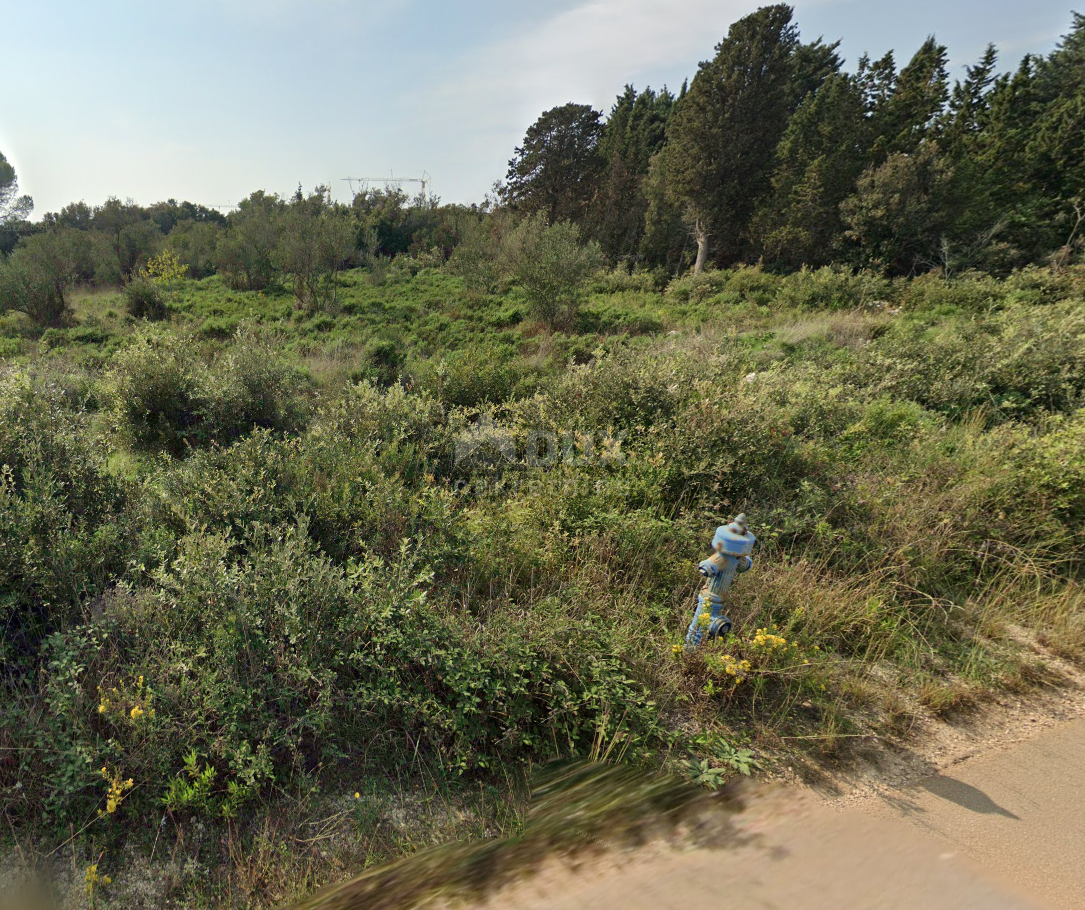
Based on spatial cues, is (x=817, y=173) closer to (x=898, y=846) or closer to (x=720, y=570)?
(x=720, y=570)

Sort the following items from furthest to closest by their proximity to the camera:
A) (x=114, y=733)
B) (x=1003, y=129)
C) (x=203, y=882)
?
(x=1003, y=129) → (x=114, y=733) → (x=203, y=882)

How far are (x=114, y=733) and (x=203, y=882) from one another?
0.79 metres

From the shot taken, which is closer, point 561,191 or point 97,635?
point 97,635

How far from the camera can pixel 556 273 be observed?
15.4 meters

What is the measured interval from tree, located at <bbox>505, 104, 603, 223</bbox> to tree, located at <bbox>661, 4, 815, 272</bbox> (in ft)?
22.2

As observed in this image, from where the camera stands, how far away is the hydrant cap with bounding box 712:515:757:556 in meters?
2.64

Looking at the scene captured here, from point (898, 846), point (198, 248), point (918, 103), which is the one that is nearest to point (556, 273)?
point (898, 846)

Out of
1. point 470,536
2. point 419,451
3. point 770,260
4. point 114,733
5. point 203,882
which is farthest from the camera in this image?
point 770,260

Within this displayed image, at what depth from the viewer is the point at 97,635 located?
2.76 metres

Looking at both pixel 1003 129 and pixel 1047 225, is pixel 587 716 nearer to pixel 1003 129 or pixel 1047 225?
pixel 1047 225

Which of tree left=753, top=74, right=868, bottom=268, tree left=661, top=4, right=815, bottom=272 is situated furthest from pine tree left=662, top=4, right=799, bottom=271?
tree left=753, top=74, right=868, bottom=268

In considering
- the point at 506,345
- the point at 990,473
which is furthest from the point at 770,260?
the point at 990,473

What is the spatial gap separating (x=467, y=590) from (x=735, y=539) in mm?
1763

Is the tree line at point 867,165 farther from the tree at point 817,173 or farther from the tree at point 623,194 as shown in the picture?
the tree at point 623,194
